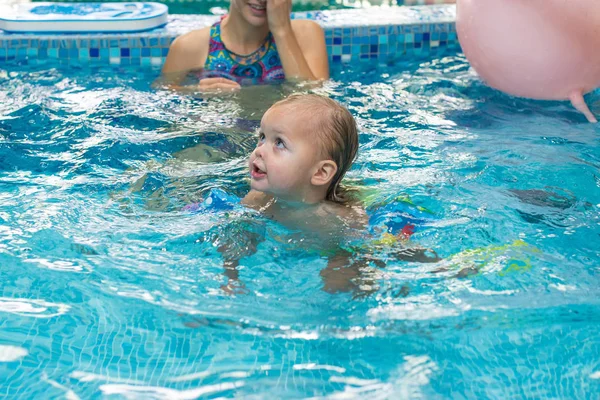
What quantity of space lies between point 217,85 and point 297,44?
23.9 inches

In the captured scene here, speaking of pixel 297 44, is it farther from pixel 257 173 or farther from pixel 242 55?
pixel 257 173

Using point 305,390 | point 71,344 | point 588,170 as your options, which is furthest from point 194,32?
point 305,390

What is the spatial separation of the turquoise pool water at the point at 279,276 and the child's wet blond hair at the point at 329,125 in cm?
38

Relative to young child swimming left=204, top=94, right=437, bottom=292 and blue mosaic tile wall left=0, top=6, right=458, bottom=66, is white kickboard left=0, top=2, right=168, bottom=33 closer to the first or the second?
blue mosaic tile wall left=0, top=6, right=458, bottom=66

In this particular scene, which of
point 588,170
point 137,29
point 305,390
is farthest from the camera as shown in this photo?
point 137,29

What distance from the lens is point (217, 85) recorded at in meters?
4.88

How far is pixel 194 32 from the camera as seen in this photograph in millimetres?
5316

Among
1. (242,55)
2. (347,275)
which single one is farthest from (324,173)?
(242,55)

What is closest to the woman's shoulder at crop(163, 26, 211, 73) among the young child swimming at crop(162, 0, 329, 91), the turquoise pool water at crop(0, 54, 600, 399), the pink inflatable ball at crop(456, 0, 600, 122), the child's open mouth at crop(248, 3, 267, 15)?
the young child swimming at crop(162, 0, 329, 91)

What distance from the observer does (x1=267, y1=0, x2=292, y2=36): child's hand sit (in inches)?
189

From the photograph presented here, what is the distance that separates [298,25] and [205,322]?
3001 millimetres

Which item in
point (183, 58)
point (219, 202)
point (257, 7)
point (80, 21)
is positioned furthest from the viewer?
point (80, 21)

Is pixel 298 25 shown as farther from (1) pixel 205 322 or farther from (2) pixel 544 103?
(1) pixel 205 322

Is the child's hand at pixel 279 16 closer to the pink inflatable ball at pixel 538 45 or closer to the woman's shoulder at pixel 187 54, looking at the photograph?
the woman's shoulder at pixel 187 54
